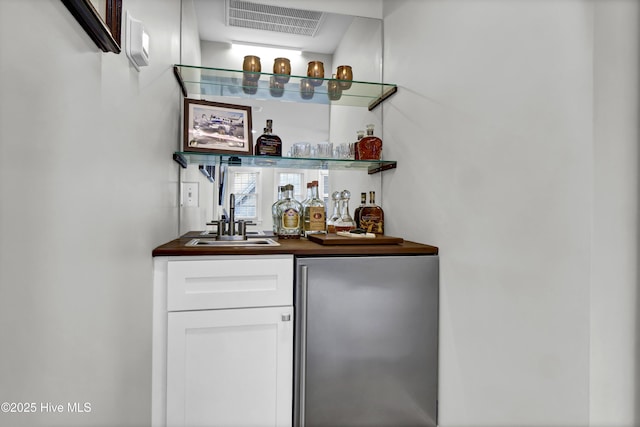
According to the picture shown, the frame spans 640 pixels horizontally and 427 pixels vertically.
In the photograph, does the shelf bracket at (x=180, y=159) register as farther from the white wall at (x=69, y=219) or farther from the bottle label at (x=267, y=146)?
the white wall at (x=69, y=219)

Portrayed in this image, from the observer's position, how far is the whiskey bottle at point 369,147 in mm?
2023

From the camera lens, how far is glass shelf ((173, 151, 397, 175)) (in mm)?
1883

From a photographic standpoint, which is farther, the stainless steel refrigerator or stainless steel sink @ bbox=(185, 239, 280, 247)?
stainless steel sink @ bbox=(185, 239, 280, 247)

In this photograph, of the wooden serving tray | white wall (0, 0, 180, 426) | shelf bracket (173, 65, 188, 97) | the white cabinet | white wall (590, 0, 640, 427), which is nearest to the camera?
white wall (0, 0, 180, 426)

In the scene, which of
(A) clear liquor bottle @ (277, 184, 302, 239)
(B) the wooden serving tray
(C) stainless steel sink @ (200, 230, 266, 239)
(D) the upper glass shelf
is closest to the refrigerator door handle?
(B) the wooden serving tray

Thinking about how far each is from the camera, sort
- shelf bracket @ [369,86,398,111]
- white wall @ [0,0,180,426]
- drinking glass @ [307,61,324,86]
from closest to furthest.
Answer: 1. white wall @ [0,0,180,426]
2. shelf bracket @ [369,86,398,111]
3. drinking glass @ [307,61,324,86]

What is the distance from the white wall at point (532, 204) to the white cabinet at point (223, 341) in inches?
28.3

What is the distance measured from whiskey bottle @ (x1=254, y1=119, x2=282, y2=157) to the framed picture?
0.05 metres

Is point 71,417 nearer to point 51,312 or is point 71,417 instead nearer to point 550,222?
point 51,312

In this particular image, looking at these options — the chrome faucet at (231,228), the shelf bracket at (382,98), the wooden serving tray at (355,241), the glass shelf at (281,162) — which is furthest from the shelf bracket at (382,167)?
the chrome faucet at (231,228)

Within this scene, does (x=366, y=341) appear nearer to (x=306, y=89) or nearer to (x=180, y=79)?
(x=306, y=89)

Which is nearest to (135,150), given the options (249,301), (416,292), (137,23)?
(137,23)

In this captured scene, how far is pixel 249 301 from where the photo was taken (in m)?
1.42

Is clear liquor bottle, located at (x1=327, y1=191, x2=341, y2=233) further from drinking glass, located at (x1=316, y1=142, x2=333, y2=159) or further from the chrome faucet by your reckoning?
the chrome faucet
